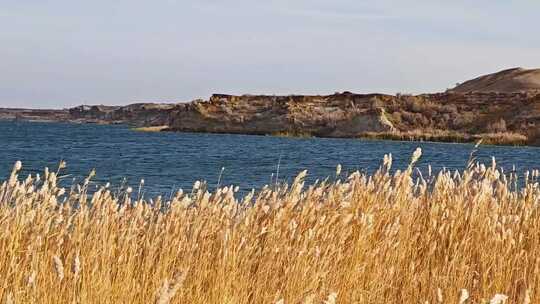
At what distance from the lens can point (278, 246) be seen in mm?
4914

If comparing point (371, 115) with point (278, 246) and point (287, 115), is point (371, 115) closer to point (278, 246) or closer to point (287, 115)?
point (287, 115)

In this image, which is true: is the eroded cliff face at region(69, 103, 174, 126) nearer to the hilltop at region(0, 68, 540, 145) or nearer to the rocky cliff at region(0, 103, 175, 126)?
the rocky cliff at region(0, 103, 175, 126)

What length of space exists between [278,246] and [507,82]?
4160 inches

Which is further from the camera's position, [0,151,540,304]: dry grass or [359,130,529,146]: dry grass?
[359,130,529,146]: dry grass

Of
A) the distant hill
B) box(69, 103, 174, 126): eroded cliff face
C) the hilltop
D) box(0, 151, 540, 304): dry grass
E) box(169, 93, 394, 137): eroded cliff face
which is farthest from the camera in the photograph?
box(69, 103, 174, 126): eroded cliff face

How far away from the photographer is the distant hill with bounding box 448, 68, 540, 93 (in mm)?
99812

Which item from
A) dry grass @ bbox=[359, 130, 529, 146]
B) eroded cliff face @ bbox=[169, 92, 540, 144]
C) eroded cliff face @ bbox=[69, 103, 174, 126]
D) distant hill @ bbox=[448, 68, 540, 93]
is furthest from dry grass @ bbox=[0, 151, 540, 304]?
eroded cliff face @ bbox=[69, 103, 174, 126]

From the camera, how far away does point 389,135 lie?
6494 centimetres

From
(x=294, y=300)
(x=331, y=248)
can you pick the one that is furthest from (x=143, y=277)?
(x=331, y=248)

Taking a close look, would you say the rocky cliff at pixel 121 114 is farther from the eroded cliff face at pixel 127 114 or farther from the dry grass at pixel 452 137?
the dry grass at pixel 452 137

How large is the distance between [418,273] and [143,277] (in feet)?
6.36

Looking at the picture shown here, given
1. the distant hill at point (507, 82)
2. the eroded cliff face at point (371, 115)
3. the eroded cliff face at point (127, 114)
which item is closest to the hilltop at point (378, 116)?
the eroded cliff face at point (371, 115)

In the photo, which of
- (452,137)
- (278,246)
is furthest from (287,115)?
(278,246)

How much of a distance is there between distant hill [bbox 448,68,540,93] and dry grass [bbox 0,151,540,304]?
9115 centimetres
